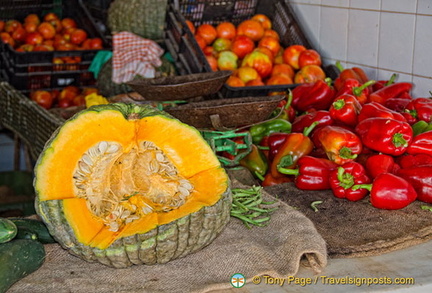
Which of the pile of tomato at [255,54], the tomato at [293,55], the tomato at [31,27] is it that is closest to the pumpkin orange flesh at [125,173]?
the pile of tomato at [255,54]

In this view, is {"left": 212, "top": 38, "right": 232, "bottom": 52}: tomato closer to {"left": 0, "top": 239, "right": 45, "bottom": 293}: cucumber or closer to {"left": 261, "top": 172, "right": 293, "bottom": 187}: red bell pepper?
{"left": 261, "top": 172, "right": 293, "bottom": 187}: red bell pepper

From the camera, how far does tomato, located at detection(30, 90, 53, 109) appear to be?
16.0ft

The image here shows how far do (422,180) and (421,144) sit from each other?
7.7 inches

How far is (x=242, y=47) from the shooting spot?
445 cm

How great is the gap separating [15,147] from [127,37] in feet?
5.08

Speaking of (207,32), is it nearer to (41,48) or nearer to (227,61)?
(227,61)

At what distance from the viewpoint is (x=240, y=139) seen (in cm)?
325

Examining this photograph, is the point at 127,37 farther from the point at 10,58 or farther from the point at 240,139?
the point at 240,139

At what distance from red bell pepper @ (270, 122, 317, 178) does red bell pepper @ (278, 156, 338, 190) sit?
13cm

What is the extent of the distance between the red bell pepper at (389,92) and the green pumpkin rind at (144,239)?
160 cm

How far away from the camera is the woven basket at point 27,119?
13.3 feet

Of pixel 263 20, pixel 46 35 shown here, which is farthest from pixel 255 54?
pixel 46 35

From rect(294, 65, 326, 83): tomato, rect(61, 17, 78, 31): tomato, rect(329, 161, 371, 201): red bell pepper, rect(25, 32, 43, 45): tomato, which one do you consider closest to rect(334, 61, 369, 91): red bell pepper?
rect(294, 65, 326, 83): tomato

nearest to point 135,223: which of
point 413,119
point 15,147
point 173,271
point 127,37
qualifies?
point 173,271
